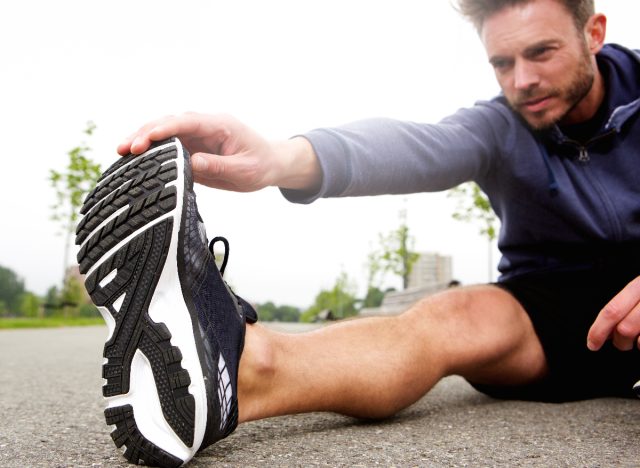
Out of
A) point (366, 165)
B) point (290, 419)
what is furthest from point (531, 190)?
point (290, 419)

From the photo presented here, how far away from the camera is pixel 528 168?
1.99 m

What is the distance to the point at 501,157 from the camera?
6.84ft

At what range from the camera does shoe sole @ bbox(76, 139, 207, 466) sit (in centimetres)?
105

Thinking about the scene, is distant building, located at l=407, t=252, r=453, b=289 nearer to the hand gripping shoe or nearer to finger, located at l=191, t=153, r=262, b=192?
finger, located at l=191, t=153, r=262, b=192

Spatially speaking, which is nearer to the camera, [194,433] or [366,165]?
[194,433]

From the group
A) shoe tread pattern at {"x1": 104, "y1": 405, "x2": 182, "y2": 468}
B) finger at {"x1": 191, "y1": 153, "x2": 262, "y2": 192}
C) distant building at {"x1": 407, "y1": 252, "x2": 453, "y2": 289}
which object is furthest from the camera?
distant building at {"x1": 407, "y1": 252, "x2": 453, "y2": 289}

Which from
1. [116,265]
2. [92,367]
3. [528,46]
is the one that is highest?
[528,46]

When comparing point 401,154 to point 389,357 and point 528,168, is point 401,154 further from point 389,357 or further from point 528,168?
point 389,357

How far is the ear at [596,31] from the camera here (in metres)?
2.18

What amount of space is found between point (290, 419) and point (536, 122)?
1273mm

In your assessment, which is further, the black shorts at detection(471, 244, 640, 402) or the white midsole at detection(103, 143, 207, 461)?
the black shorts at detection(471, 244, 640, 402)

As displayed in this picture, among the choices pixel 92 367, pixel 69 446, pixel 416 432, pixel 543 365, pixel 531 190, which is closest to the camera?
pixel 69 446

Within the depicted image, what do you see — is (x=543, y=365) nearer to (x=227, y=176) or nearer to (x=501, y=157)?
(x=501, y=157)

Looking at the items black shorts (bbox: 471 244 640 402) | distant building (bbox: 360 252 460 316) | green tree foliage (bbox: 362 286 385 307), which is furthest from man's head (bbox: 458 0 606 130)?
green tree foliage (bbox: 362 286 385 307)
